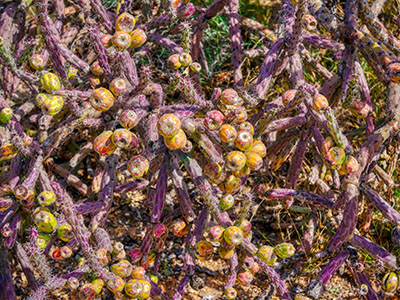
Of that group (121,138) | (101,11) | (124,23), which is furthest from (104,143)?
(101,11)

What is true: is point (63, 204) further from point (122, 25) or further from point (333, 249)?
point (333, 249)

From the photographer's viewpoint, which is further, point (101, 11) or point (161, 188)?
point (101, 11)

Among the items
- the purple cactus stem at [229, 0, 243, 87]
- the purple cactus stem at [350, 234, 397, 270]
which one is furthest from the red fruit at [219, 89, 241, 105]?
the purple cactus stem at [229, 0, 243, 87]

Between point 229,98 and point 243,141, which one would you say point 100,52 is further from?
point 243,141

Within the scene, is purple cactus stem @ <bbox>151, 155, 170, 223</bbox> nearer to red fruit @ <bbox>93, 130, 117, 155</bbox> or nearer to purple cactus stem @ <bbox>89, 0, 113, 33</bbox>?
red fruit @ <bbox>93, 130, 117, 155</bbox>

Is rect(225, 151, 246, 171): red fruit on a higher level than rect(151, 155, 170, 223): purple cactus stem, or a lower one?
higher

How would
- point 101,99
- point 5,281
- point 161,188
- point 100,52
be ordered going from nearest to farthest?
point 101,99, point 100,52, point 161,188, point 5,281

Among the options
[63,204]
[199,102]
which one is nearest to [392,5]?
[199,102]

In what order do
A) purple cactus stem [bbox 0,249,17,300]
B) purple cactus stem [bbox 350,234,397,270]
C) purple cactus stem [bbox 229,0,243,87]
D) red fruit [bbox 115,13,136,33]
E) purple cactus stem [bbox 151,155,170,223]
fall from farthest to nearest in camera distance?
purple cactus stem [bbox 229,0,243,87], purple cactus stem [bbox 0,249,17,300], purple cactus stem [bbox 151,155,170,223], purple cactus stem [bbox 350,234,397,270], red fruit [bbox 115,13,136,33]

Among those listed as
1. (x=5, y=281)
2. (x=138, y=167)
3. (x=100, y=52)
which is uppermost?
(x=100, y=52)

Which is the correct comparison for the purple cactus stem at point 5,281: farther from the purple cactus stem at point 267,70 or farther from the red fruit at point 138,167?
the purple cactus stem at point 267,70

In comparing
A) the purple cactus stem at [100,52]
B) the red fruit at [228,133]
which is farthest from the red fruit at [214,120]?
the purple cactus stem at [100,52]
